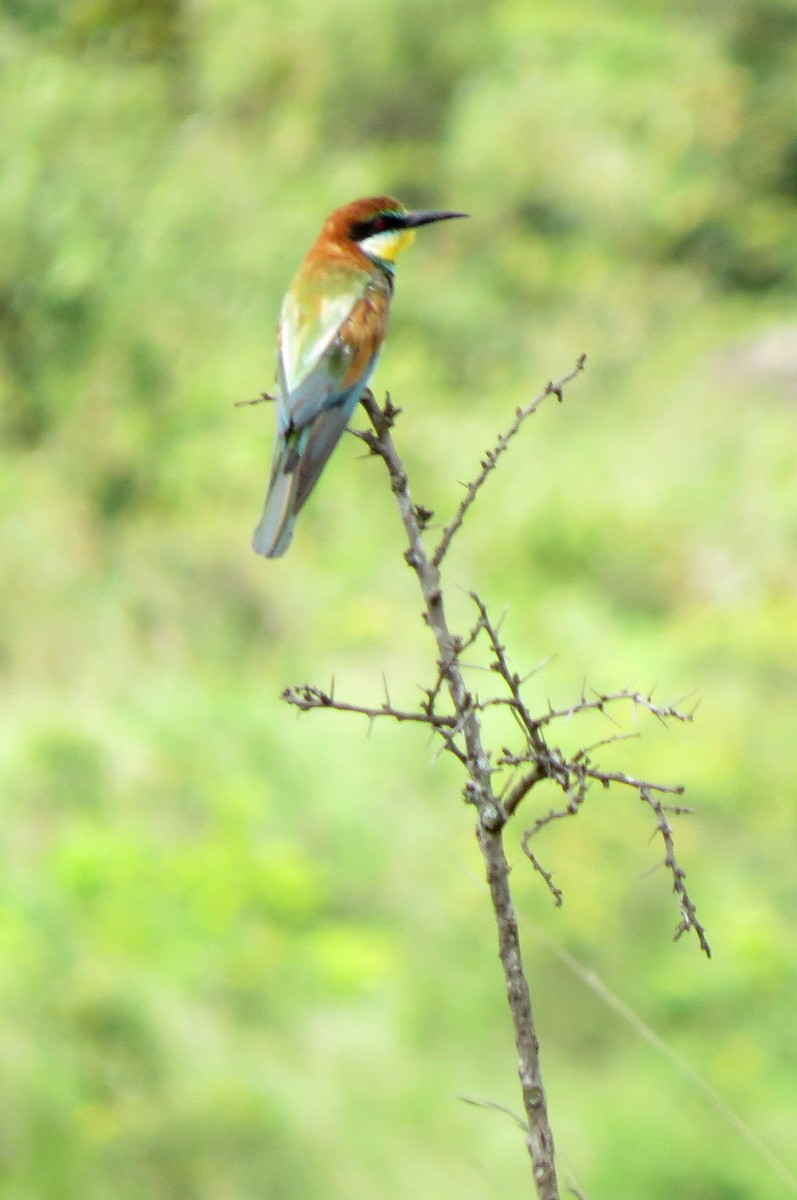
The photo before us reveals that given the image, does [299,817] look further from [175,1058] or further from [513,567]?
[513,567]

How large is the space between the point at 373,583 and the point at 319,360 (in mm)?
3826

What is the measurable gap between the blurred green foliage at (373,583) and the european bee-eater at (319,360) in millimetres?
380

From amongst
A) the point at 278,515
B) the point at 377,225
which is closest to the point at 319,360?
the point at 278,515

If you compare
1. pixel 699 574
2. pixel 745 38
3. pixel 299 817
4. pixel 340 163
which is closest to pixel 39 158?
pixel 340 163

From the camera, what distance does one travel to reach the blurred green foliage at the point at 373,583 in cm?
248

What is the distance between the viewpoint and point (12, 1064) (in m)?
2.27

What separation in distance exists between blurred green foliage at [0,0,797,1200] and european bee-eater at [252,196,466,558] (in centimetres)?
38

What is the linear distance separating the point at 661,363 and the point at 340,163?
8.00 ft

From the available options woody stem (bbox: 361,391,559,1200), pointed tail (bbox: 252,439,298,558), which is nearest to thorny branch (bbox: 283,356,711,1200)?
woody stem (bbox: 361,391,559,1200)

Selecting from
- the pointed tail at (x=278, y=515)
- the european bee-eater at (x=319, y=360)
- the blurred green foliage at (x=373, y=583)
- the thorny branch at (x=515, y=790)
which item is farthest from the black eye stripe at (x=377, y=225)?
the thorny branch at (x=515, y=790)

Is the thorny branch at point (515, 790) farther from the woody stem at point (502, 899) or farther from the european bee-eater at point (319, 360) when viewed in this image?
the european bee-eater at point (319, 360)

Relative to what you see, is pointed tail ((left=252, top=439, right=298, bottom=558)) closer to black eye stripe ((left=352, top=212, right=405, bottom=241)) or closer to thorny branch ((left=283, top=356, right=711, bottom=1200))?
thorny branch ((left=283, top=356, right=711, bottom=1200))

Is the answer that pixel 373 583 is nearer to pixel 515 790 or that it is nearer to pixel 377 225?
pixel 377 225

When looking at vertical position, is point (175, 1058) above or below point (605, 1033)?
below
